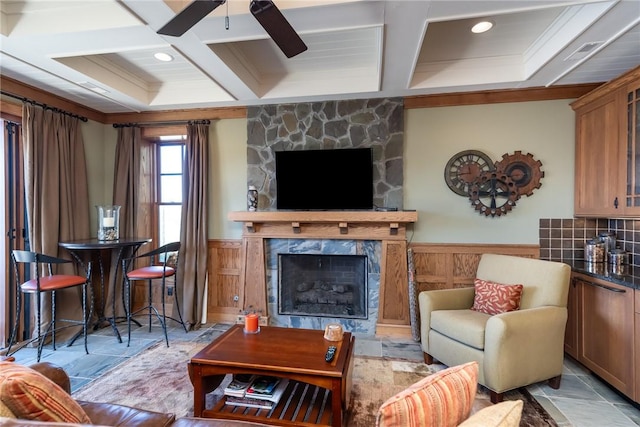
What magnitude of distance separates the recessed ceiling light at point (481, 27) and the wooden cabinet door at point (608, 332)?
2.17m

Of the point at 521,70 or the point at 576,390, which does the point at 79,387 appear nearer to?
the point at 576,390

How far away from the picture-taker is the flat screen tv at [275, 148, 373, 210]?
11.6ft

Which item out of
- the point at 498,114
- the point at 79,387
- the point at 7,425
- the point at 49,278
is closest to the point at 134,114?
the point at 49,278

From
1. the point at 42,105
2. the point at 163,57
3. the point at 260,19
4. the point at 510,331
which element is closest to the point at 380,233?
the point at 510,331

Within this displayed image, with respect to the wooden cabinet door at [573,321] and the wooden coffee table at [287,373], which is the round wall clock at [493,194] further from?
the wooden coffee table at [287,373]

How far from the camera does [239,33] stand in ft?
7.29

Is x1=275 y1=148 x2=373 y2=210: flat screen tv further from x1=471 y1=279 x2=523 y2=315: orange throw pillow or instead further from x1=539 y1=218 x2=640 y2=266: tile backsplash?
x1=539 y1=218 x2=640 y2=266: tile backsplash

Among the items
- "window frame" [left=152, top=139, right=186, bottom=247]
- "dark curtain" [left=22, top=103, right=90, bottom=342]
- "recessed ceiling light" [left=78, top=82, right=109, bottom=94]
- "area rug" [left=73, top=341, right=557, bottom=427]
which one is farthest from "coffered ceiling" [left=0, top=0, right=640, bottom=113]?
"area rug" [left=73, top=341, right=557, bottom=427]

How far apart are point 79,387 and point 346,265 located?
2.61 meters

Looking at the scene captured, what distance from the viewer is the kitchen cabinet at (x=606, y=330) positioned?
2215mm

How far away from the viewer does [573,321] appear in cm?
282

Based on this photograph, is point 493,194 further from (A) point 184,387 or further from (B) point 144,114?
(B) point 144,114

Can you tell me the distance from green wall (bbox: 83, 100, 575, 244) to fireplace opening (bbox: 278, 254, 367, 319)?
82cm

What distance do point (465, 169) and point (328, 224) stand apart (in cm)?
160
